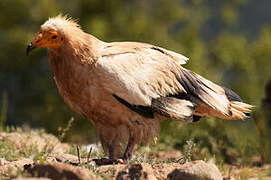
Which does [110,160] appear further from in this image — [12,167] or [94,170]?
[12,167]

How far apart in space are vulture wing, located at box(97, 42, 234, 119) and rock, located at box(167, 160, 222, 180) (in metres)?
1.01

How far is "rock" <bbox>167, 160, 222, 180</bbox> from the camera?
3.94 metres

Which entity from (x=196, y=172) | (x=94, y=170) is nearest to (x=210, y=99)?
(x=196, y=172)

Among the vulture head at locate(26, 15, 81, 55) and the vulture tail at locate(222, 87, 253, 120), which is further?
the vulture tail at locate(222, 87, 253, 120)

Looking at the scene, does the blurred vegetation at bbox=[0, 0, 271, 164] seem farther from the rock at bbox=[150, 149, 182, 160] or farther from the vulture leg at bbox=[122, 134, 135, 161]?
the vulture leg at bbox=[122, 134, 135, 161]

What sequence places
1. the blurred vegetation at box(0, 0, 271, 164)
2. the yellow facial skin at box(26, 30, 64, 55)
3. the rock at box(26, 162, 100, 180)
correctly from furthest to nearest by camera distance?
the blurred vegetation at box(0, 0, 271, 164)
the yellow facial skin at box(26, 30, 64, 55)
the rock at box(26, 162, 100, 180)

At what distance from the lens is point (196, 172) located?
3.96 m

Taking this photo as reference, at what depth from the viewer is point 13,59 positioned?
14305 mm

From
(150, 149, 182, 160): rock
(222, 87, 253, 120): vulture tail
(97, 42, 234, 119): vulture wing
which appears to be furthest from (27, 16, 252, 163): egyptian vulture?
(150, 149, 182, 160): rock

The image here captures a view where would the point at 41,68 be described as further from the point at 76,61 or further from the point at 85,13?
the point at 76,61

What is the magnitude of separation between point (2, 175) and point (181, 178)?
1422mm

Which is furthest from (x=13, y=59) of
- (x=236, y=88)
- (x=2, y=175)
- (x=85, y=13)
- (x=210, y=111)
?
(x=2, y=175)

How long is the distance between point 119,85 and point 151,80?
44 centimetres

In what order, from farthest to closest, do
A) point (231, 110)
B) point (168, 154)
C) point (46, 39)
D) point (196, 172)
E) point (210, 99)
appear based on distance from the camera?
point (168, 154) → point (231, 110) → point (210, 99) → point (46, 39) → point (196, 172)
